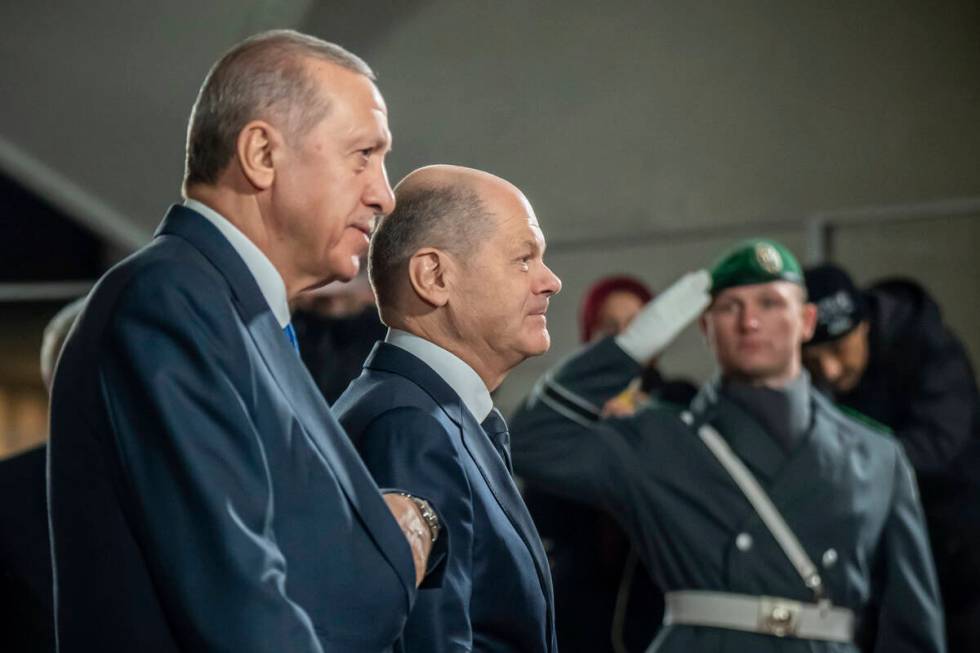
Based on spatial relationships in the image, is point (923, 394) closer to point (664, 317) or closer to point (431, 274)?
point (664, 317)

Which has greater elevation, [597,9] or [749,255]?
[597,9]

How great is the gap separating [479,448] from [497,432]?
13 cm

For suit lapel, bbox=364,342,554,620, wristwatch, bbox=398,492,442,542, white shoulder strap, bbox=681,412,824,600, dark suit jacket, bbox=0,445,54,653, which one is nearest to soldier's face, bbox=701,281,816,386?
white shoulder strap, bbox=681,412,824,600

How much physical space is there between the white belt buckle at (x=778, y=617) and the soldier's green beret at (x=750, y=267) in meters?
0.60

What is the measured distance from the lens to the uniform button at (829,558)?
2990 mm

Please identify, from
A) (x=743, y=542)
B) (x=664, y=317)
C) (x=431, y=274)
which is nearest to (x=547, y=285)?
(x=431, y=274)

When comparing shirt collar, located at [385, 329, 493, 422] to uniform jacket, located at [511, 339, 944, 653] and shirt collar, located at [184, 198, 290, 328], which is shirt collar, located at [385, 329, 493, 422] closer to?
shirt collar, located at [184, 198, 290, 328]

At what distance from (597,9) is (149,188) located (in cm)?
159

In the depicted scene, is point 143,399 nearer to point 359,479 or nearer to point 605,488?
point 359,479

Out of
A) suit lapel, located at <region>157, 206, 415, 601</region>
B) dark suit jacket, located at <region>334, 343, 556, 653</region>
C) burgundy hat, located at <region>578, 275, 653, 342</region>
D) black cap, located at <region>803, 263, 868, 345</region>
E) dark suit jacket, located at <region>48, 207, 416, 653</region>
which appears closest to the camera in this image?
dark suit jacket, located at <region>48, 207, 416, 653</region>

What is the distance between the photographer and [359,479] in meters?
1.43

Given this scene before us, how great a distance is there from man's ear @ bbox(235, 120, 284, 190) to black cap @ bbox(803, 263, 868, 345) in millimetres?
2428

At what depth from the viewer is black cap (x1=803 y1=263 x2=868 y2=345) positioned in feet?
12.2

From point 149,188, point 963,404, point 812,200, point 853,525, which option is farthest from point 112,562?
point 149,188
